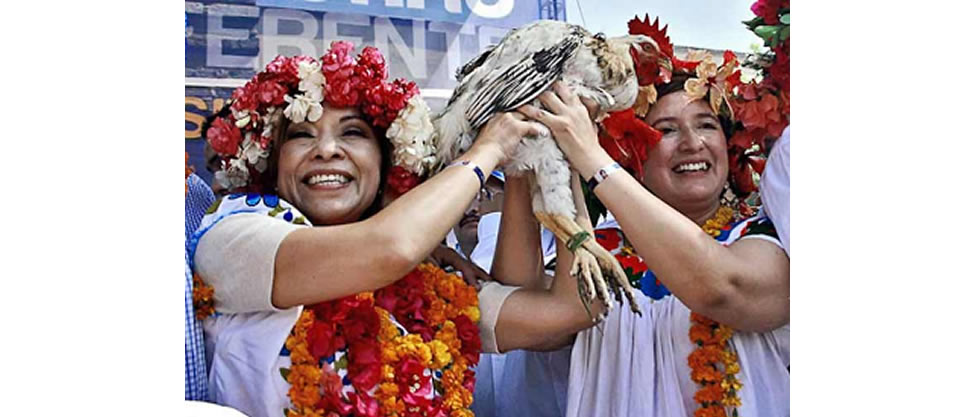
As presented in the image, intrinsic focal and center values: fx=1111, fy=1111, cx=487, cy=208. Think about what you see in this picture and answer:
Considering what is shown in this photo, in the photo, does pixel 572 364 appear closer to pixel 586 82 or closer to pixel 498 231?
pixel 498 231

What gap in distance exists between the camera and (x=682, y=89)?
2650 mm

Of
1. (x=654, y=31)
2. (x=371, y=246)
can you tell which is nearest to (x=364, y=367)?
(x=371, y=246)

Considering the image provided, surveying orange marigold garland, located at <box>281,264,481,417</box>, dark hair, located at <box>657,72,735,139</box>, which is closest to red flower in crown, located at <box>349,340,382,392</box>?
orange marigold garland, located at <box>281,264,481,417</box>

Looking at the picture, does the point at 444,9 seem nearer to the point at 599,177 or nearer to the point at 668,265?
the point at 599,177

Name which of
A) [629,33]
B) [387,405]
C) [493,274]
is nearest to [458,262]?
[493,274]

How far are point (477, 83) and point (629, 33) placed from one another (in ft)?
1.34

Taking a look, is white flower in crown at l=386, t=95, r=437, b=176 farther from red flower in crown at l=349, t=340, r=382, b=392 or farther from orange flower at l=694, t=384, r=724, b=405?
orange flower at l=694, t=384, r=724, b=405

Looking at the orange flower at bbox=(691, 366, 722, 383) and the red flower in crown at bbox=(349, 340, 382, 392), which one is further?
the orange flower at bbox=(691, 366, 722, 383)

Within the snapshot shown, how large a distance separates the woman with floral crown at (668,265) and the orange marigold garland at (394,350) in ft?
0.42

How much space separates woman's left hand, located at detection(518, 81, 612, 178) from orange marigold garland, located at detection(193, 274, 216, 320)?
76cm

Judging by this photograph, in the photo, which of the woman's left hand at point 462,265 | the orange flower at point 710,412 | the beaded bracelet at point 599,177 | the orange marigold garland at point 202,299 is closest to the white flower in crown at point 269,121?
the orange marigold garland at point 202,299

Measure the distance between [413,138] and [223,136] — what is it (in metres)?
0.39

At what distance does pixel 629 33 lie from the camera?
2.57 metres

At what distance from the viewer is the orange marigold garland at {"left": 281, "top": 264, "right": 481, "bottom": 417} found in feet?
7.36
